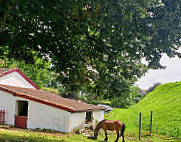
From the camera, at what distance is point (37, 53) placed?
13.6m

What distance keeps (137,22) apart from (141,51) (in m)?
1.35

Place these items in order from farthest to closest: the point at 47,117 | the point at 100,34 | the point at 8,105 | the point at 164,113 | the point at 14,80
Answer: the point at 164,113
the point at 14,80
the point at 8,105
the point at 47,117
the point at 100,34

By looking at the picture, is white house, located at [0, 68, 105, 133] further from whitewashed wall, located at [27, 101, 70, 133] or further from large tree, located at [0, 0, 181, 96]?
large tree, located at [0, 0, 181, 96]

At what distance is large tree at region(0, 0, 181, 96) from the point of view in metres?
9.01

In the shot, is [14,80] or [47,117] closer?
[47,117]

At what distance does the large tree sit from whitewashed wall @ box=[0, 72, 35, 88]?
664 inches

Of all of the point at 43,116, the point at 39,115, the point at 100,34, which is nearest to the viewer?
→ the point at 100,34

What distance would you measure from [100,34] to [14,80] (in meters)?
22.4

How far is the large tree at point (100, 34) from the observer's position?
9.01 metres

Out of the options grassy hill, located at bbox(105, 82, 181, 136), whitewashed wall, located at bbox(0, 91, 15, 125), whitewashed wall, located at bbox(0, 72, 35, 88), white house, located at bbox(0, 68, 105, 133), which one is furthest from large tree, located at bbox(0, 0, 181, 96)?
grassy hill, located at bbox(105, 82, 181, 136)

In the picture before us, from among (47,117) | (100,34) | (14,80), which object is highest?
(100,34)

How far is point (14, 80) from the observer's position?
30109 millimetres

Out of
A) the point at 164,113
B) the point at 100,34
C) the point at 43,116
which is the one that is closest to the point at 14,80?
the point at 43,116

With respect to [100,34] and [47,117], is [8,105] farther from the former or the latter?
[100,34]
